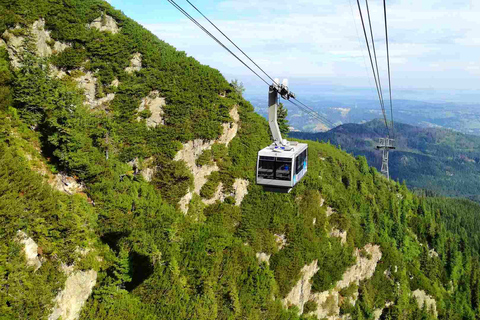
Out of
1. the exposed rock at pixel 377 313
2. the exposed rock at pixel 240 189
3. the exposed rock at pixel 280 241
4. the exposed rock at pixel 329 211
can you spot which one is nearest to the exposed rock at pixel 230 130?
the exposed rock at pixel 240 189

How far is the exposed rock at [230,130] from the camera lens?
6062cm

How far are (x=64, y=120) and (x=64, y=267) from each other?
1744 cm

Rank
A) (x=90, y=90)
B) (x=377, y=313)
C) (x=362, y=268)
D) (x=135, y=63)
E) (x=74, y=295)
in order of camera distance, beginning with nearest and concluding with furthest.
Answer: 1. (x=74, y=295)
2. (x=90, y=90)
3. (x=135, y=63)
4. (x=362, y=268)
5. (x=377, y=313)

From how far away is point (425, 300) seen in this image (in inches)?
3708

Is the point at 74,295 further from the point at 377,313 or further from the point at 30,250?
the point at 377,313

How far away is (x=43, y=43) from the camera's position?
52688mm

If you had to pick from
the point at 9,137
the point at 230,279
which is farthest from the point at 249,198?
the point at 9,137

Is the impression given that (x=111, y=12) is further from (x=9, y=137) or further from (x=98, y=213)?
(x=98, y=213)

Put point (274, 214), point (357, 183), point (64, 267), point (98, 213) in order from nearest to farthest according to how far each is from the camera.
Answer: point (64, 267)
point (98, 213)
point (274, 214)
point (357, 183)

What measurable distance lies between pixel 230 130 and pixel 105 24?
32.1 m

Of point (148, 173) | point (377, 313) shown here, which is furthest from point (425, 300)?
point (148, 173)

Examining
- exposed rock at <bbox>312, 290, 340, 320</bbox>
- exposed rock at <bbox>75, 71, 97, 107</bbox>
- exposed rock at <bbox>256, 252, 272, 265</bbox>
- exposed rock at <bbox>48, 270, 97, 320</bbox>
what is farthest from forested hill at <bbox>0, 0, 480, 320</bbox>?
exposed rock at <bbox>312, 290, 340, 320</bbox>

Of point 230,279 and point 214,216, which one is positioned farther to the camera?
point 214,216

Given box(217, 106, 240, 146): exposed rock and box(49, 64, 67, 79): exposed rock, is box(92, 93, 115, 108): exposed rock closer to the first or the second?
box(49, 64, 67, 79): exposed rock
